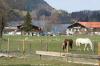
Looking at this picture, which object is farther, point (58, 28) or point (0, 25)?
point (58, 28)

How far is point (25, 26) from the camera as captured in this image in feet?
470

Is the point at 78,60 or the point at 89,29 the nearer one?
the point at 78,60

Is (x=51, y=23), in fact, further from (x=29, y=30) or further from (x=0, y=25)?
(x=0, y=25)

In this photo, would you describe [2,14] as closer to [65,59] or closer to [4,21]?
[4,21]

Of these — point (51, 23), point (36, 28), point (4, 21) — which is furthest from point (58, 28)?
point (4, 21)

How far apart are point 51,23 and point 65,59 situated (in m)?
162

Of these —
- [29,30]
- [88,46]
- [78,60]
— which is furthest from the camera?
[29,30]

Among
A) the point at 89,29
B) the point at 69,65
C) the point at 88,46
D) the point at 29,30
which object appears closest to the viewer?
the point at 69,65

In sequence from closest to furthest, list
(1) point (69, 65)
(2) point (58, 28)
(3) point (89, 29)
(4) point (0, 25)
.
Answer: (1) point (69, 65) < (4) point (0, 25) < (3) point (89, 29) < (2) point (58, 28)

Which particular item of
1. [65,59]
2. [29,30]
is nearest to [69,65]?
[65,59]

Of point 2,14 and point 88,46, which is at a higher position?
point 2,14

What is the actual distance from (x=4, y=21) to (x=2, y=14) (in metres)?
1.53

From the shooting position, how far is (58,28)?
7328 inches

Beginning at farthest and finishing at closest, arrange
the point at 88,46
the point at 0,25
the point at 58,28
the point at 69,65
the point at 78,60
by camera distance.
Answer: the point at 58,28, the point at 0,25, the point at 88,46, the point at 78,60, the point at 69,65
